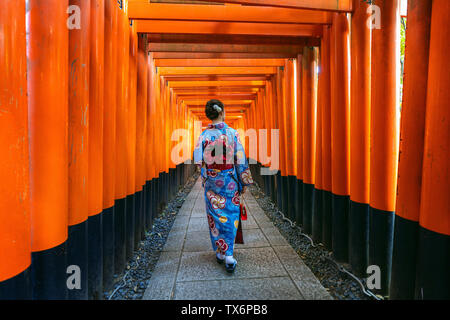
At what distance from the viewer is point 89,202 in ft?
7.53

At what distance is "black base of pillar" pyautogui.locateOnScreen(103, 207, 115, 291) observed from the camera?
266 centimetres

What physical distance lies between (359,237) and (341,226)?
38cm

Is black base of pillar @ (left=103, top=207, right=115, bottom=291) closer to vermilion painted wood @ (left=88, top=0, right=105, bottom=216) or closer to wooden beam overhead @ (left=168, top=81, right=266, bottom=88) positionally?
vermilion painted wood @ (left=88, top=0, right=105, bottom=216)

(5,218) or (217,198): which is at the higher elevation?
(5,218)

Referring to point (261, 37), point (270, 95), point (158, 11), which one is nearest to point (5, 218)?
point (158, 11)

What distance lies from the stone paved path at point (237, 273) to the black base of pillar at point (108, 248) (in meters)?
0.44

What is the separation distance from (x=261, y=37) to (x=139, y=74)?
205cm

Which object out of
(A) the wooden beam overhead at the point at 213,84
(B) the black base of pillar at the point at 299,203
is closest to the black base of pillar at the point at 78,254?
(B) the black base of pillar at the point at 299,203

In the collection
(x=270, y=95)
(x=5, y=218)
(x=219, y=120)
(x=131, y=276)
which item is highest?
(x=270, y=95)

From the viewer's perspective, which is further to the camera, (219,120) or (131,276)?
(219,120)

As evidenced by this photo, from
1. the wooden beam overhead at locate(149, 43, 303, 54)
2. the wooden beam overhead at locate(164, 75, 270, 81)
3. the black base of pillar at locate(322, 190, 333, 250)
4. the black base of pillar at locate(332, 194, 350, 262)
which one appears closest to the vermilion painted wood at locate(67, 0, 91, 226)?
the wooden beam overhead at locate(149, 43, 303, 54)

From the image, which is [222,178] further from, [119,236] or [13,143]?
[13,143]

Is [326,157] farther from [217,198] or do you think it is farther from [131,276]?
[131,276]

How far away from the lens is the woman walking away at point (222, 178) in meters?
3.24
